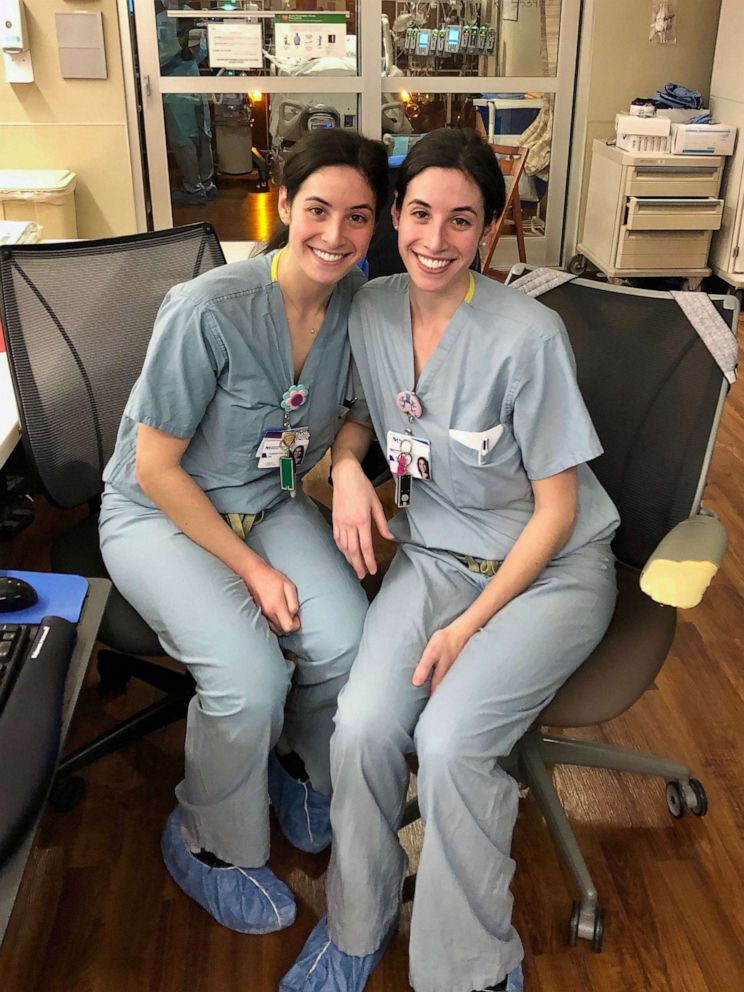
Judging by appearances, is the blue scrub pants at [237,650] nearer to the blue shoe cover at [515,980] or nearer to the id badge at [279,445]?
the id badge at [279,445]

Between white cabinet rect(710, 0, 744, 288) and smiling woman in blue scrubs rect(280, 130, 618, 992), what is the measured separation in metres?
3.53

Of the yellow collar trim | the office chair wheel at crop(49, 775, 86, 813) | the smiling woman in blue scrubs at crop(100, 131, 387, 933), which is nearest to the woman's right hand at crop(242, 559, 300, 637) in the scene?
the smiling woman in blue scrubs at crop(100, 131, 387, 933)

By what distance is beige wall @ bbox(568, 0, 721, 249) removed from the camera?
196 inches

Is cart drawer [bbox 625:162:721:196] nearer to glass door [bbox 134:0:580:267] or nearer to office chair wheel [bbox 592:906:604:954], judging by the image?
glass door [bbox 134:0:580:267]

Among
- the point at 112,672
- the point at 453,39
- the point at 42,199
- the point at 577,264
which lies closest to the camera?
the point at 112,672

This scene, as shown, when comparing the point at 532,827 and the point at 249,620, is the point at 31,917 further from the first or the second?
the point at 532,827

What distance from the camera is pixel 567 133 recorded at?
5293 mm

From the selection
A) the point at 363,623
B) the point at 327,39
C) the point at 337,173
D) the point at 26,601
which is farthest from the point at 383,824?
the point at 327,39

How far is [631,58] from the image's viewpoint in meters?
5.04

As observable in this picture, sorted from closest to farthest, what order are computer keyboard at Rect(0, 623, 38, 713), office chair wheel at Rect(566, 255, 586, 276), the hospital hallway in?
computer keyboard at Rect(0, 623, 38, 713)
office chair wheel at Rect(566, 255, 586, 276)
the hospital hallway

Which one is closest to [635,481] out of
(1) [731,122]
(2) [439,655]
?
(2) [439,655]

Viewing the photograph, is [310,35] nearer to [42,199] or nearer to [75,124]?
[75,124]

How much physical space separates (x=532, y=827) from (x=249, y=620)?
0.70 meters

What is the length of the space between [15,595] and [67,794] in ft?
2.60
